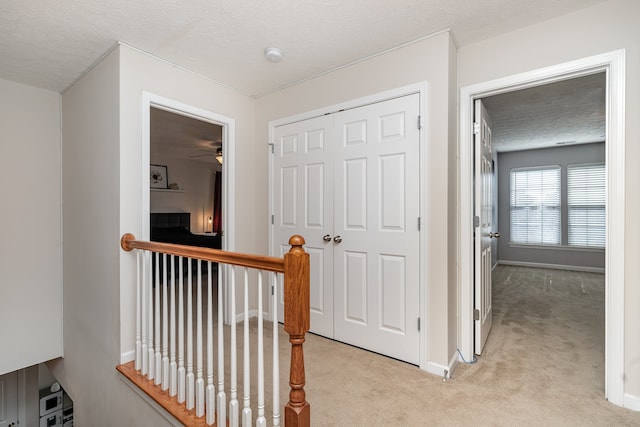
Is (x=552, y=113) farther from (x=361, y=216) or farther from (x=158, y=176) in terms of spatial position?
(x=158, y=176)

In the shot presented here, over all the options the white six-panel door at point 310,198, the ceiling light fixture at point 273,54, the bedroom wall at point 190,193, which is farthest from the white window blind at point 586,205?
the bedroom wall at point 190,193

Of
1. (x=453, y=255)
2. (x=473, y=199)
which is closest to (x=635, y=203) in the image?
(x=473, y=199)

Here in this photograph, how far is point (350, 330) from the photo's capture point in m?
2.53

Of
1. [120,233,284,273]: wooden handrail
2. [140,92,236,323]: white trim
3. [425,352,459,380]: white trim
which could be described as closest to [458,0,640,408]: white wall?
[425,352,459,380]: white trim

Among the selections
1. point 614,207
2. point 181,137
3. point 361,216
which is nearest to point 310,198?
point 361,216

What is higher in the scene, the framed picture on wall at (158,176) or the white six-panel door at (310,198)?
the framed picture on wall at (158,176)

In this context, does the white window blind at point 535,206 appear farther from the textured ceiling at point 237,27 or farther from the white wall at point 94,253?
the white wall at point 94,253

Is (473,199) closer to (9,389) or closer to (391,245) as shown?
(391,245)

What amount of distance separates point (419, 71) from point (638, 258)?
1.73 m

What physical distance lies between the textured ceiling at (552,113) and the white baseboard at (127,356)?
413cm

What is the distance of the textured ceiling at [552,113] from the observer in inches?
123

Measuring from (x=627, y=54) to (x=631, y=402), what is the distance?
197 cm

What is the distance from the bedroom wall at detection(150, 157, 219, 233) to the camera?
6346 mm

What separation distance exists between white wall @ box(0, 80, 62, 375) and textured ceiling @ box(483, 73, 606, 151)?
4.60m
